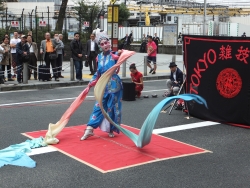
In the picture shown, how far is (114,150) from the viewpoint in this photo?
23.0 ft

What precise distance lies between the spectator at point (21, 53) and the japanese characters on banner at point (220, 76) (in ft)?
22.7

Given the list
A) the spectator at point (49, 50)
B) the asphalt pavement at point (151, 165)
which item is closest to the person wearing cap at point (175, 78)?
the asphalt pavement at point (151, 165)

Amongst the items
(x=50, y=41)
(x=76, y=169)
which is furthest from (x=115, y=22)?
(x=76, y=169)

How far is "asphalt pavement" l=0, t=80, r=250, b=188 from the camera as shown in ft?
18.2

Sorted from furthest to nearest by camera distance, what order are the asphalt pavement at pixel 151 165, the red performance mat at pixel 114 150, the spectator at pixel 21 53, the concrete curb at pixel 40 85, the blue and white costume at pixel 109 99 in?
the spectator at pixel 21 53
the concrete curb at pixel 40 85
the blue and white costume at pixel 109 99
the red performance mat at pixel 114 150
the asphalt pavement at pixel 151 165

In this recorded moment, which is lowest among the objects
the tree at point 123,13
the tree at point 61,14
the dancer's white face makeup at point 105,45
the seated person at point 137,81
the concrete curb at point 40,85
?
the concrete curb at point 40,85

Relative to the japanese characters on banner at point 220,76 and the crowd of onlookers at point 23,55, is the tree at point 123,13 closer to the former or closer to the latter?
the crowd of onlookers at point 23,55

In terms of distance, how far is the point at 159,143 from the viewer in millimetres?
7598

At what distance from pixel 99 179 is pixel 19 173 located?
1.15 m

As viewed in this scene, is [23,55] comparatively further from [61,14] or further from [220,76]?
[61,14]

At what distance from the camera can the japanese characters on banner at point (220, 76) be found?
9055 mm

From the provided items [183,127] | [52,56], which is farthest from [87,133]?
[52,56]

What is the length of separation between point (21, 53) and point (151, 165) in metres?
9.91

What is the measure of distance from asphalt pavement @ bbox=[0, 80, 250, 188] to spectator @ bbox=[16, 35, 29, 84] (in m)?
4.84
